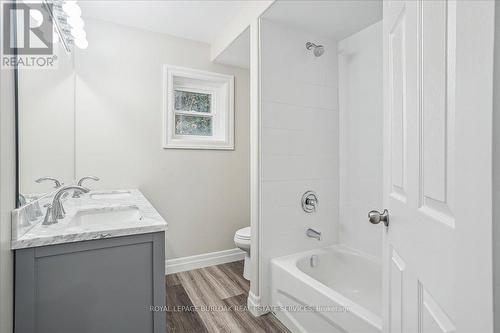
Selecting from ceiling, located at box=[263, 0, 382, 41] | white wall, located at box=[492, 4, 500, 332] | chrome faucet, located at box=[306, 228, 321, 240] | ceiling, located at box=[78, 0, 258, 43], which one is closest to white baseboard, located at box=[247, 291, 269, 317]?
chrome faucet, located at box=[306, 228, 321, 240]

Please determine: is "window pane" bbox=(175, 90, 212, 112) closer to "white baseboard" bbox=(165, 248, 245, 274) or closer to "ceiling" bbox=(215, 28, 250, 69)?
"ceiling" bbox=(215, 28, 250, 69)

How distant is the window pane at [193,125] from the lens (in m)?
2.76

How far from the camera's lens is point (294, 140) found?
6.67 feet

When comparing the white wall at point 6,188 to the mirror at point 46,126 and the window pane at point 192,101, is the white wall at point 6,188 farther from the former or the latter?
the window pane at point 192,101

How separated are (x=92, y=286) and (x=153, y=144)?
164cm

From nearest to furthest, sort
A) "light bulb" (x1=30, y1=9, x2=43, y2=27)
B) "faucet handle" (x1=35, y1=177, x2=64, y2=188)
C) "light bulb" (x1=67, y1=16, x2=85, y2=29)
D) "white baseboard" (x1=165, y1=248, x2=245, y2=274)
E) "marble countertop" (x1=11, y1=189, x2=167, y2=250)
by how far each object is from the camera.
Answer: "marble countertop" (x1=11, y1=189, x2=167, y2=250), "light bulb" (x1=30, y1=9, x2=43, y2=27), "faucet handle" (x1=35, y1=177, x2=64, y2=188), "light bulb" (x1=67, y1=16, x2=85, y2=29), "white baseboard" (x1=165, y1=248, x2=245, y2=274)

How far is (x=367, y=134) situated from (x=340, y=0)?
3.26ft

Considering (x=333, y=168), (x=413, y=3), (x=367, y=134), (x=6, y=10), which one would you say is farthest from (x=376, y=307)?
(x=6, y=10)

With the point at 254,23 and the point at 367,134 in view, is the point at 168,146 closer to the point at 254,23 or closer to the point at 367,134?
the point at 254,23

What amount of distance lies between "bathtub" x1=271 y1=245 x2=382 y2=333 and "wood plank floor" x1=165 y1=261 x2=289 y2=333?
229mm

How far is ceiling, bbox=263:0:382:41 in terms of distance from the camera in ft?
5.76

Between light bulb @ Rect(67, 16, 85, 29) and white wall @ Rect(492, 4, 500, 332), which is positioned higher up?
light bulb @ Rect(67, 16, 85, 29)

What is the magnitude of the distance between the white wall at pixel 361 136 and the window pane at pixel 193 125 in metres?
1.43

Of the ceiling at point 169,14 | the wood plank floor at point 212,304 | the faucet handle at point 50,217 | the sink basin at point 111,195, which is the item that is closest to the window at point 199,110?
the ceiling at point 169,14
